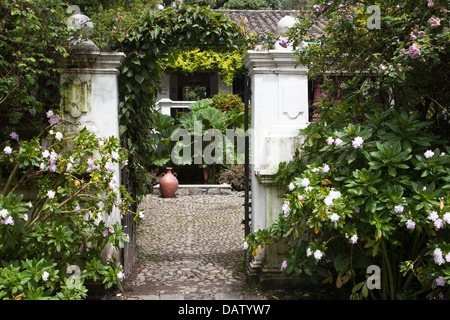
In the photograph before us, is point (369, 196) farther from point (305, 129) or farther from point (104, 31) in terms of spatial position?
point (104, 31)

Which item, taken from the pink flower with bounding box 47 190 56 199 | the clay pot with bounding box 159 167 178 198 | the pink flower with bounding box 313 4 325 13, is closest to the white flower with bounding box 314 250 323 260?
the pink flower with bounding box 313 4 325 13

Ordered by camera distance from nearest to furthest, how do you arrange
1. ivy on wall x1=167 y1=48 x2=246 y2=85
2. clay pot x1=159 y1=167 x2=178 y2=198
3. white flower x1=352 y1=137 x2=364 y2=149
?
1. white flower x1=352 y1=137 x2=364 y2=149
2. clay pot x1=159 y1=167 x2=178 y2=198
3. ivy on wall x1=167 y1=48 x2=246 y2=85

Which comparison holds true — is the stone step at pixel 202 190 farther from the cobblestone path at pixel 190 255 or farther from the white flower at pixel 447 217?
the white flower at pixel 447 217

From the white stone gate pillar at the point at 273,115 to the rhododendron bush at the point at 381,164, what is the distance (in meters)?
0.35

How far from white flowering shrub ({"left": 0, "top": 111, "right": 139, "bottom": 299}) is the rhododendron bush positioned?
1.52m

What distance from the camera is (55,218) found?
146 inches

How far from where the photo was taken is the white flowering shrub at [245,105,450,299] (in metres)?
3.02

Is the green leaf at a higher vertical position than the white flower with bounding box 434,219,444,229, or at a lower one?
lower

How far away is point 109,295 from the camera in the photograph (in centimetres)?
434

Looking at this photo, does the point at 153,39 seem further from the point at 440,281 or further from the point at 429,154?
the point at 440,281

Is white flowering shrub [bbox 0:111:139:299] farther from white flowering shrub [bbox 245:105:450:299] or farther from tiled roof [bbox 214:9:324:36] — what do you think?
tiled roof [bbox 214:9:324:36]

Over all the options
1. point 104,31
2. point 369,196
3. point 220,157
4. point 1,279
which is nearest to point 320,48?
point 369,196

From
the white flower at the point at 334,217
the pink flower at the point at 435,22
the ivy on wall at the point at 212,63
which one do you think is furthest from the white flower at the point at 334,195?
the ivy on wall at the point at 212,63

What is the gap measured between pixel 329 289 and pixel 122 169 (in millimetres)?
2558
